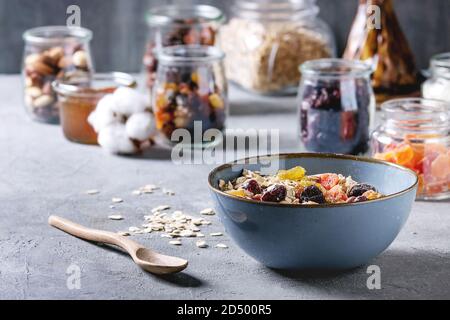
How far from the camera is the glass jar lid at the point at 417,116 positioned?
1.60m

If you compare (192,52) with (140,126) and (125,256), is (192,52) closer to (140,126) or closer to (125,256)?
(140,126)

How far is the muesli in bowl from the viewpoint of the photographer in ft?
4.07

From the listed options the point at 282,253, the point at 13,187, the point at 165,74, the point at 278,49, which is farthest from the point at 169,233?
the point at 278,49

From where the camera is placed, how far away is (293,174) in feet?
4.34

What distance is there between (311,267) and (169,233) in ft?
0.87

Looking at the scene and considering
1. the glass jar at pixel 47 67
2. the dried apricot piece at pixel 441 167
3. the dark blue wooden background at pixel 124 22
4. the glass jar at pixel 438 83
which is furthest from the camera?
the dark blue wooden background at pixel 124 22

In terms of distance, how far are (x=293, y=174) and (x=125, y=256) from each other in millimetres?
245

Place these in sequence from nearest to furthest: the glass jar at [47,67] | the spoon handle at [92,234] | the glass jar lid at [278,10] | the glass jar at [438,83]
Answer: the spoon handle at [92,234] < the glass jar at [438,83] < the glass jar at [47,67] < the glass jar lid at [278,10]

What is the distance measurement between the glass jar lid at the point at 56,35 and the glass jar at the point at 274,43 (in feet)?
1.01

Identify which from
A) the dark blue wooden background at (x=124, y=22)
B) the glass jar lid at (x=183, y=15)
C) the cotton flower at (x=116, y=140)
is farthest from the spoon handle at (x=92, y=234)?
the dark blue wooden background at (x=124, y=22)

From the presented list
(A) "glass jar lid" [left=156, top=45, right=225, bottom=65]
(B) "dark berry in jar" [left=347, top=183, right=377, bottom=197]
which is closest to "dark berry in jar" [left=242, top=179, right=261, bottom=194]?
(B) "dark berry in jar" [left=347, top=183, right=377, bottom=197]

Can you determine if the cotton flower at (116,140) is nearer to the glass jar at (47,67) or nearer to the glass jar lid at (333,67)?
the glass jar at (47,67)

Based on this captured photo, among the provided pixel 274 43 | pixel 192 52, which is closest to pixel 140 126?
pixel 192 52

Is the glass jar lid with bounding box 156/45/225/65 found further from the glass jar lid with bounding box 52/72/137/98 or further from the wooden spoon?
the wooden spoon
